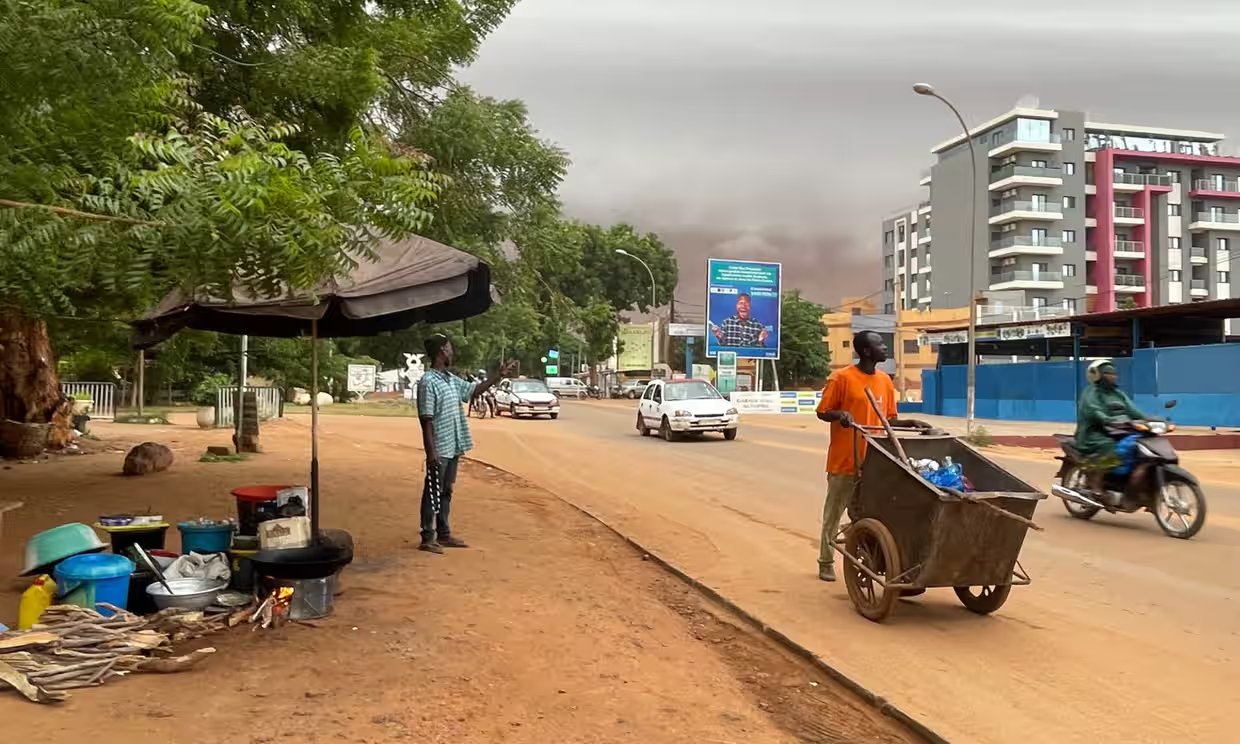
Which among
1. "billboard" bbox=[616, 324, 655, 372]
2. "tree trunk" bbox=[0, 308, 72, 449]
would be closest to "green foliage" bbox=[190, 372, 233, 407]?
"tree trunk" bbox=[0, 308, 72, 449]

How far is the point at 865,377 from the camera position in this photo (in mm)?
6371

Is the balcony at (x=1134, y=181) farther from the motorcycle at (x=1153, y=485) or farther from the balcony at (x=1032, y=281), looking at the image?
the motorcycle at (x=1153, y=485)

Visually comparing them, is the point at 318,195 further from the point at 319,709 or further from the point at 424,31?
the point at 424,31

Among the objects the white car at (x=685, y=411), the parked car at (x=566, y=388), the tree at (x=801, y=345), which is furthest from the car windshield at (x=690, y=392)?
the tree at (x=801, y=345)

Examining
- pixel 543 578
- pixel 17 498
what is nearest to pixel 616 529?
pixel 543 578

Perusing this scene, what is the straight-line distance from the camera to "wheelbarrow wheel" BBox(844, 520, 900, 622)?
553cm

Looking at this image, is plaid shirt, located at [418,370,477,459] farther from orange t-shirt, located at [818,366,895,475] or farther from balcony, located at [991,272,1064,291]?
balcony, located at [991,272,1064,291]

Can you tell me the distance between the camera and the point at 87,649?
4.44 metres

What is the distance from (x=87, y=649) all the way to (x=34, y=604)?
74cm

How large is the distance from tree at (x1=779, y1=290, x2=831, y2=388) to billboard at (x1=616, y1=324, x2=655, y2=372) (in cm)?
1120

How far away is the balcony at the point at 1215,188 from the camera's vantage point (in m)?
75.4

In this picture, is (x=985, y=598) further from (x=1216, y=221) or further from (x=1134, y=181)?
(x=1216, y=221)

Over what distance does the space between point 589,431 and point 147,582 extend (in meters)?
21.9

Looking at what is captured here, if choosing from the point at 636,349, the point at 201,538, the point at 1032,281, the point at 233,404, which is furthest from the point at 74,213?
the point at 1032,281
